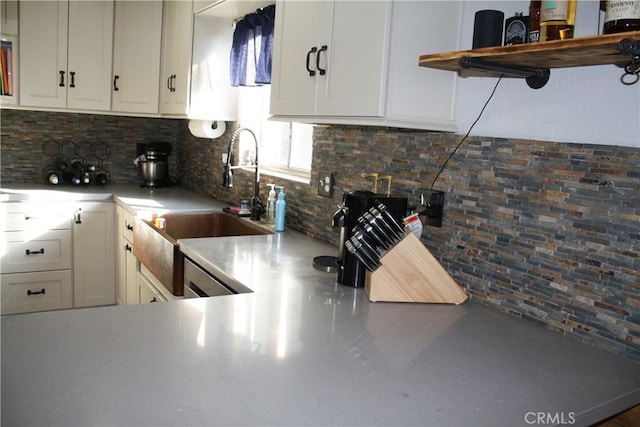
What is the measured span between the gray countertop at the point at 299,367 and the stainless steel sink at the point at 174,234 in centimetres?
84

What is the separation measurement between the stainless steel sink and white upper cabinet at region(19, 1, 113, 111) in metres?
1.27

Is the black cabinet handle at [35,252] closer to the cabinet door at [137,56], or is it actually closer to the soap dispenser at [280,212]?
the cabinet door at [137,56]

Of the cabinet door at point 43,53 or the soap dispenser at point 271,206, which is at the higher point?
the cabinet door at point 43,53

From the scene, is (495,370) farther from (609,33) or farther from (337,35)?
(337,35)

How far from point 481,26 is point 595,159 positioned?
463mm

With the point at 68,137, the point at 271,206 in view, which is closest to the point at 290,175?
the point at 271,206

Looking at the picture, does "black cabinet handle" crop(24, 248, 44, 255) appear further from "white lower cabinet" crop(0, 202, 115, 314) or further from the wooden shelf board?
the wooden shelf board

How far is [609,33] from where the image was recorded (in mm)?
1168

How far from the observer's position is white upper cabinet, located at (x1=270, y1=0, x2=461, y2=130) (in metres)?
1.69

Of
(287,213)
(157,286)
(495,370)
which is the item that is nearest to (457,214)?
(495,370)

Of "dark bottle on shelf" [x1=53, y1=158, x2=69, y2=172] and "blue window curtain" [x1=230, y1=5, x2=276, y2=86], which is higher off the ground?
"blue window curtain" [x1=230, y1=5, x2=276, y2=86]

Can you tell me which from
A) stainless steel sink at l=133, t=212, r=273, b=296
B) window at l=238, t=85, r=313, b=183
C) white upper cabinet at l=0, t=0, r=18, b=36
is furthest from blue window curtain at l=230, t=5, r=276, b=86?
white upper cabinet at l=0, t=0, r=18, b=36

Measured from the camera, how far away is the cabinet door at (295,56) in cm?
200

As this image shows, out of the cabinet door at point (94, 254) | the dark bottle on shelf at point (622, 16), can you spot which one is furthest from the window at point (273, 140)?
the dark bottle on shelf at point (622, 16)
